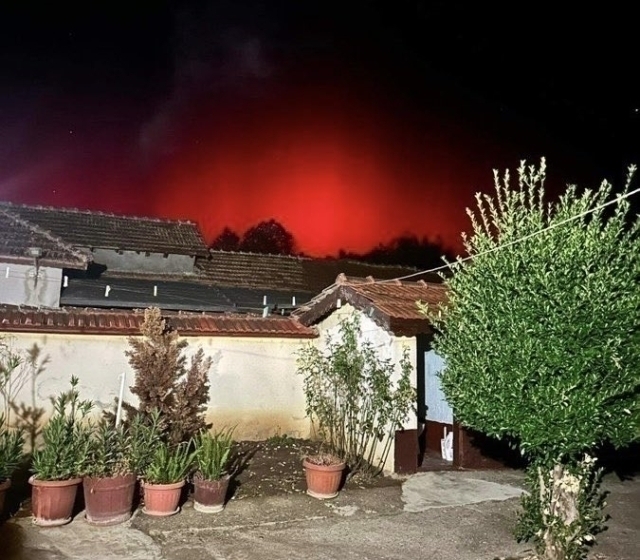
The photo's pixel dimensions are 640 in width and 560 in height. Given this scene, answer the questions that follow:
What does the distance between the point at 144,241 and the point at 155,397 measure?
30.7 feet

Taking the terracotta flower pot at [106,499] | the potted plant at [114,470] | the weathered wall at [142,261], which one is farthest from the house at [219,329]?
the terracotta flower pot at [106,499]

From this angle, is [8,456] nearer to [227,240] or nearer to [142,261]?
[142,261]

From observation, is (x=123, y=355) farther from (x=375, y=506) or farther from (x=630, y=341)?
(x=630, y=341)

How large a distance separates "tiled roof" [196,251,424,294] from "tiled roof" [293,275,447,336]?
6077mm

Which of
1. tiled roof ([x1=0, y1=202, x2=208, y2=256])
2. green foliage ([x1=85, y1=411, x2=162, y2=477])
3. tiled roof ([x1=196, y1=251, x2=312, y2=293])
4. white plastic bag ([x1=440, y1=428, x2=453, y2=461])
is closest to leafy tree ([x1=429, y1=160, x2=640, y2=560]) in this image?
green foliage ([x1=85, y1=411, x2=162, y2=477])

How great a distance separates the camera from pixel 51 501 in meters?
6.28

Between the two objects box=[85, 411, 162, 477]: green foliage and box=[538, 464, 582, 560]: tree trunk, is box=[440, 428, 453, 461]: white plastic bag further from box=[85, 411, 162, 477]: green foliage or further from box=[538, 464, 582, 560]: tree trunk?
box=[85, 411, 162, 477]: green foliage

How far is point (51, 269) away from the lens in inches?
493

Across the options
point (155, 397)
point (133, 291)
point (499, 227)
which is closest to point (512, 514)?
point (499, 227)

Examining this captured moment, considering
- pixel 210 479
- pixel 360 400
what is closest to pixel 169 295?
pixel 360 400

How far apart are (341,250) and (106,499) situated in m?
37.9

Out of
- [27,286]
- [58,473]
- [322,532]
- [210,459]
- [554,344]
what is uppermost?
[27,286]

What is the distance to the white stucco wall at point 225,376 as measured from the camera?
9211 millimetres

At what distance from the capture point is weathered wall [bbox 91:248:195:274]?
53.3ft
